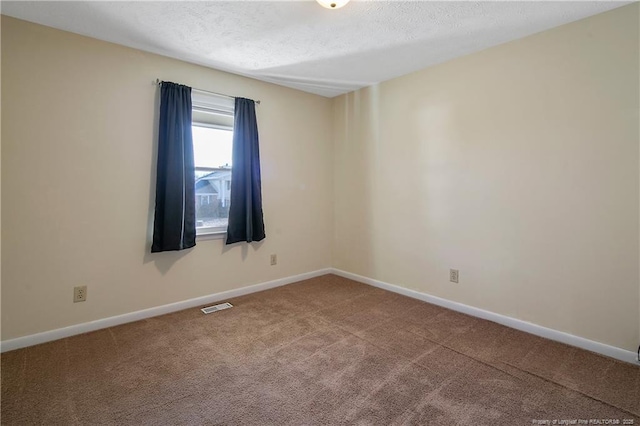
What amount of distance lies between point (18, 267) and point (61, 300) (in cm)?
38

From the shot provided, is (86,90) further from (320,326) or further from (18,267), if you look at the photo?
(320,326)

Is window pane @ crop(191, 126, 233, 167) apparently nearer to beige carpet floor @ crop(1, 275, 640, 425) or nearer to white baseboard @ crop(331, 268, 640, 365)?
beige carpet floor @ crop(1, 275, 640, 425)

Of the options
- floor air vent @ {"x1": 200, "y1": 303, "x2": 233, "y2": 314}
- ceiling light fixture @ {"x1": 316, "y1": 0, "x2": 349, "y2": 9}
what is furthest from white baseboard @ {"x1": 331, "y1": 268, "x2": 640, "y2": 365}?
ceiling light fixture @ {"x1": 316, "y1": 0, "x2": 349, "y2": 9}

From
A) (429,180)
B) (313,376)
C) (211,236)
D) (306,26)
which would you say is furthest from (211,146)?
(313,376)

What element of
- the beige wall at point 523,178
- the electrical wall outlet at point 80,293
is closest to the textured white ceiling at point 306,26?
the beige wall at point 523,178

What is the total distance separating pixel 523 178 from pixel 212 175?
292cm

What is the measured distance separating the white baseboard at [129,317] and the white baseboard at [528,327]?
4.73ft

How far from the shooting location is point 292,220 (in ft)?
13.0

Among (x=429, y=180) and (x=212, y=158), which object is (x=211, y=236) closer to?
(x=212, y=158)

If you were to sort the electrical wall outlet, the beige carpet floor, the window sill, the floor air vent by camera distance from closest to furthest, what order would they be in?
the beige carpet floor, the electrical wall outlet, the floor air vent, the window sill

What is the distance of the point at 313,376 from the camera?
1989mm

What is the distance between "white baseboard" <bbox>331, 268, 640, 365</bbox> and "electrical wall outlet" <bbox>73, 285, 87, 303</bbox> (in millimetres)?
2896

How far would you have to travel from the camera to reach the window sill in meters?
3.21

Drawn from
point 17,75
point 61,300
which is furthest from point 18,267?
point 17,75
